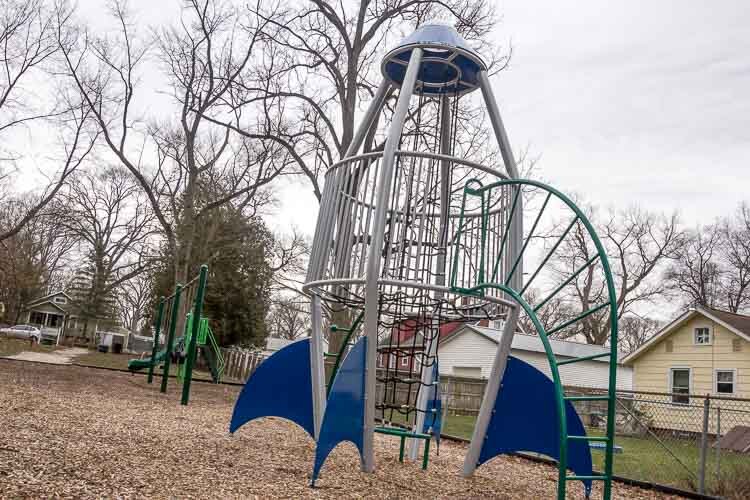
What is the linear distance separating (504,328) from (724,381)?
15943 millimetres

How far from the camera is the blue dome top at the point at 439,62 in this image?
5355 mm

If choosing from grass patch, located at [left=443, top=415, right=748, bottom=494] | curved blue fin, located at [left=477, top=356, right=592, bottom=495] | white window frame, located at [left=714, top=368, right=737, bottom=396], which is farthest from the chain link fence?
curved blue fin, located at [left=477, top=356, right=592, bottom=495]

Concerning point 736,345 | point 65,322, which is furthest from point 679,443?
point 65,322

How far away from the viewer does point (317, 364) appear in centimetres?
555

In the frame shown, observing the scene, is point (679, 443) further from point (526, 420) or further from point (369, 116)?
point (369, 116)

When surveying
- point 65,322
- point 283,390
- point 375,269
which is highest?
point 375,269

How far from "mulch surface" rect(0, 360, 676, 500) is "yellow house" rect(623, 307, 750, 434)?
12592mm

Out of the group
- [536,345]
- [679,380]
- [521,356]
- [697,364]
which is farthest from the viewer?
[536,345]

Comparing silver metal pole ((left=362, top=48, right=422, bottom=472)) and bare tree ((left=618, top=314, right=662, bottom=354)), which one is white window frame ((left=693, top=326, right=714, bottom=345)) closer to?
silver metal pole ((left=362, top=48, right=422, bottom=472))

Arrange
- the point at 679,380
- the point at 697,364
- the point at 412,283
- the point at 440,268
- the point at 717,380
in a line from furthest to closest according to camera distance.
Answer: the point at 679,380 → the point at 697,364 → the point at 717,380 → the point at 440,268 → the point at 412,283

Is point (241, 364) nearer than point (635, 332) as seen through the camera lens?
Yes

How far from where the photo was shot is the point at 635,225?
3381cm

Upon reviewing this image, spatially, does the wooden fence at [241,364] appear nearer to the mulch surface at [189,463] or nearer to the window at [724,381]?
the mulch surface at [189,463]

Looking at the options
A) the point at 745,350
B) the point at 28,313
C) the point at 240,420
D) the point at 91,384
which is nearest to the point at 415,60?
the point at 240,420
